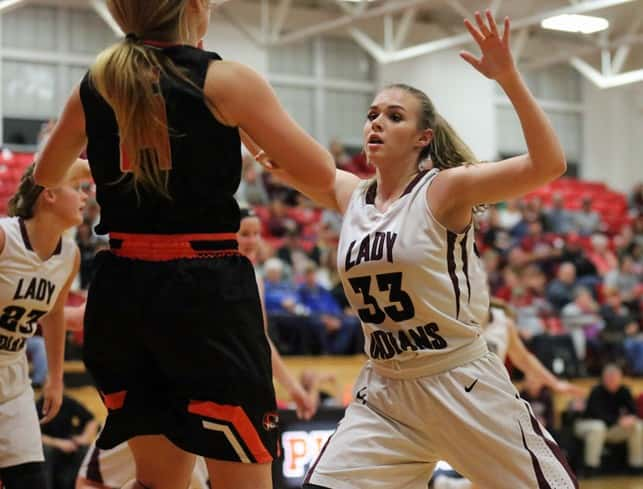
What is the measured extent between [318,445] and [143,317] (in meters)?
5.24

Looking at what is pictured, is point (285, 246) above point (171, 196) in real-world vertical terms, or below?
below

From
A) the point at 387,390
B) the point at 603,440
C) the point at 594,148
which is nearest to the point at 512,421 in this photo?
the point at 387,390

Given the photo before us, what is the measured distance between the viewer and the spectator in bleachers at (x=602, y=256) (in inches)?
731

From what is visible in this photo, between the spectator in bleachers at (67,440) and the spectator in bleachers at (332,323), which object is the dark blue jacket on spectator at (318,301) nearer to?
the spectator in bleachers at (332,323)

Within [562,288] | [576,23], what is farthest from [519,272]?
[576,23]

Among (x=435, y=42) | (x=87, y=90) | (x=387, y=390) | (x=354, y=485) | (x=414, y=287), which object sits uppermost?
(x=435, y=42)

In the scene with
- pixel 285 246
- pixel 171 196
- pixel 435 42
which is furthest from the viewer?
pixel 435 42

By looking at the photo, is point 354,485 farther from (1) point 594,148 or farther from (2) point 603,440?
(1) point 594,148

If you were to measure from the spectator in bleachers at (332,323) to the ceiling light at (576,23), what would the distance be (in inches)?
286

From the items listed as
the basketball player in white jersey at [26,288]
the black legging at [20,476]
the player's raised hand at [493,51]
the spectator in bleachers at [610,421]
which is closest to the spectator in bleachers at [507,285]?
the spectator in bleachers at [610,421]

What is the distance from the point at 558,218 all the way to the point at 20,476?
52.0 ft

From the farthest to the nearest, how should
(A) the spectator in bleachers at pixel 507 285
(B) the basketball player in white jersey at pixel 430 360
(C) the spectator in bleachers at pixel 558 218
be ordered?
(C) the spectator in bleachers at pixel 558 218, (A) the spectator in bleachers at pixel 507 285, (B) the basketball player in white jersey at pixel 430 360

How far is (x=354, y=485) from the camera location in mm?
3936

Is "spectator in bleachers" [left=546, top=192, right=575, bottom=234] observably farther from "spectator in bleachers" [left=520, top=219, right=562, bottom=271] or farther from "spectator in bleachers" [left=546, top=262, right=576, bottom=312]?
"spectator in bleachers" [left=546, top=262, right=576, bottom=312]
